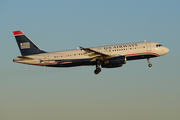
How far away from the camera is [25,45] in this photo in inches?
2515

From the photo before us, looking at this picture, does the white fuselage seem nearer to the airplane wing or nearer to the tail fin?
the airplane wing

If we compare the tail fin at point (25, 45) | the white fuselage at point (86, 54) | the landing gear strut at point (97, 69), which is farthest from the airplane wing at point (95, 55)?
the tail fin at point (25, 45)

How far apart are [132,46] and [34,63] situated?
18.7 meters

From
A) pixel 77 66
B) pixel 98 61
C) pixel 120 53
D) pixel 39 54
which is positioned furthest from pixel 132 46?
pixel 39 54

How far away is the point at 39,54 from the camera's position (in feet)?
204

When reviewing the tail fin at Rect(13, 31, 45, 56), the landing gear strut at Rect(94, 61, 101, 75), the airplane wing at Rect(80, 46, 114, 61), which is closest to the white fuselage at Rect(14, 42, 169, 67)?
the airplane wing at Rect(80, 46, 114, 61)

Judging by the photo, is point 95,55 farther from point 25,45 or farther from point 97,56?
point 25,45

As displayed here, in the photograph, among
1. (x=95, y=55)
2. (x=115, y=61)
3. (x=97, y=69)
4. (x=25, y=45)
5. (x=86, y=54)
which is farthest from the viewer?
(x=25, y=45)

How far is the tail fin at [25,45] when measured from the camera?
63.2 metres

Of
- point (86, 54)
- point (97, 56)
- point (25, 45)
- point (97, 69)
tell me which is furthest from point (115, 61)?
point (25, 45)

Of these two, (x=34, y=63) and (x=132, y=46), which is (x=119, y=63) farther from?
(x=34, y=63)

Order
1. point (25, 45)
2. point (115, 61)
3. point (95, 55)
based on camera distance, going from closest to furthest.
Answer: point (115, 61) < point (95, 55) < point (25, 45)

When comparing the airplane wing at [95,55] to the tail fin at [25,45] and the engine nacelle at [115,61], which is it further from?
the tail fin at [25,45]

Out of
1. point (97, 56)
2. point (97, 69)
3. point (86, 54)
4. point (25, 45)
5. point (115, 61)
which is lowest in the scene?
point (97, 69)
